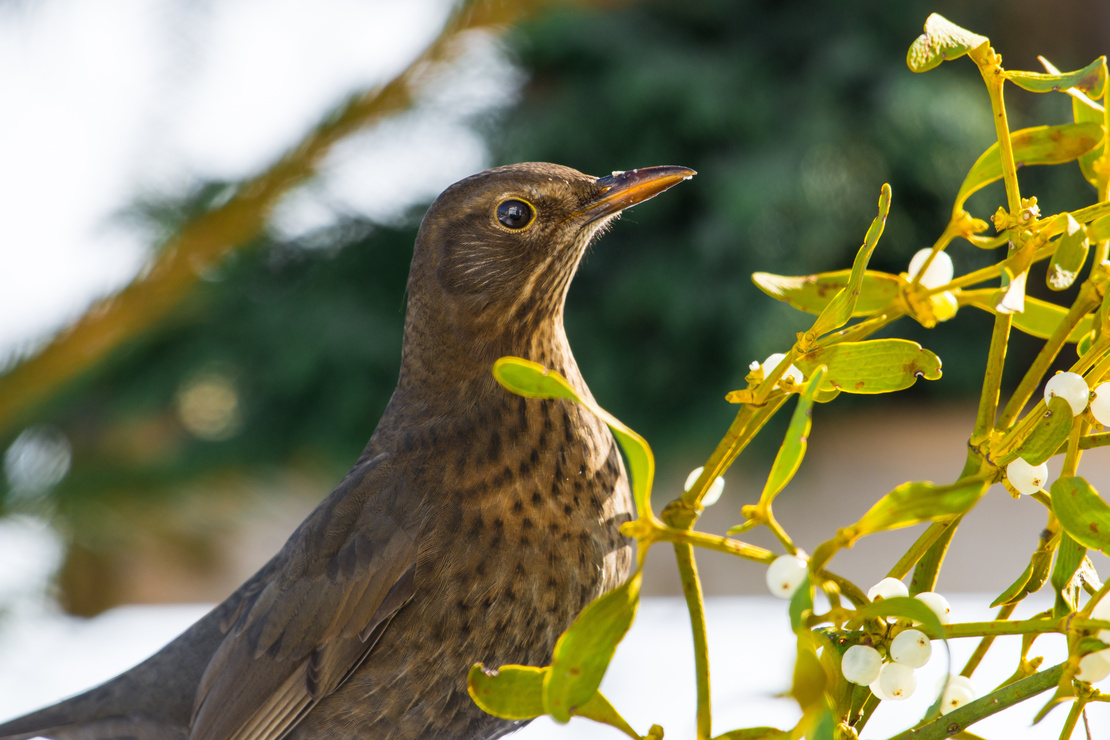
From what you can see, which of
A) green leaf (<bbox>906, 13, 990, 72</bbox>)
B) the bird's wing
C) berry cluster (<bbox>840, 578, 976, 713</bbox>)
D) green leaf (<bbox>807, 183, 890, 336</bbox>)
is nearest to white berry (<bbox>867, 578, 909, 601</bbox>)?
berry cluster (<bbox>840, 578, 976, 713</bbox>)

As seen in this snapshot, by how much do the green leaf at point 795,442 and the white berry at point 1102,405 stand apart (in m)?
0.15

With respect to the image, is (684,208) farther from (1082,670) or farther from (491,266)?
(1082,670)

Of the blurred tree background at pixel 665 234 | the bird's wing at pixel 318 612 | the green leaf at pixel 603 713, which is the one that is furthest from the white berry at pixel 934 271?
the blurred tree background at pixel 665 234

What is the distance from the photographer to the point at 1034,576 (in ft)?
1.49

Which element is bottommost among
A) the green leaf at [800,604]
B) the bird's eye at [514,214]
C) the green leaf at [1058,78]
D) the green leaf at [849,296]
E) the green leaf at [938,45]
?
the green leaf at [800,604]

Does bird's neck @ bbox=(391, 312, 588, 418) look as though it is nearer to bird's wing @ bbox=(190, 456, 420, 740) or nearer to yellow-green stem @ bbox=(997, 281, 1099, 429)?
bird's wing @ bbox=(190, 456, 420, 740)

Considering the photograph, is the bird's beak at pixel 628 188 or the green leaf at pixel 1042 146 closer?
the green leaf at pixel 1042 146

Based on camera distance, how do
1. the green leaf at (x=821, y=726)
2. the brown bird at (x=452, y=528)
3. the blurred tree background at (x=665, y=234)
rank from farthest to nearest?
the blurred tree background at (x=665, y=234)
the brown bird at (x=452, y=528)
the green leaf at (x=821, y=726)

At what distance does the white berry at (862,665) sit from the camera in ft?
1.21

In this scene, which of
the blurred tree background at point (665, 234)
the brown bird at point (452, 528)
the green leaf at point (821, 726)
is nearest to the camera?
the green leaf at point (821, 726)

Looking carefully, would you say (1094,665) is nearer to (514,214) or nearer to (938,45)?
(938,45)

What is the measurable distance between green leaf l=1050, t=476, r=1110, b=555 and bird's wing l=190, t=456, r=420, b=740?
584 mm

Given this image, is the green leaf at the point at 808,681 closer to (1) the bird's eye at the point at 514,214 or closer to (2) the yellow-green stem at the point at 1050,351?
(2) the yellow-green stem at the point at 1050,351

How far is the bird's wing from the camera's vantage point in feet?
2.84
